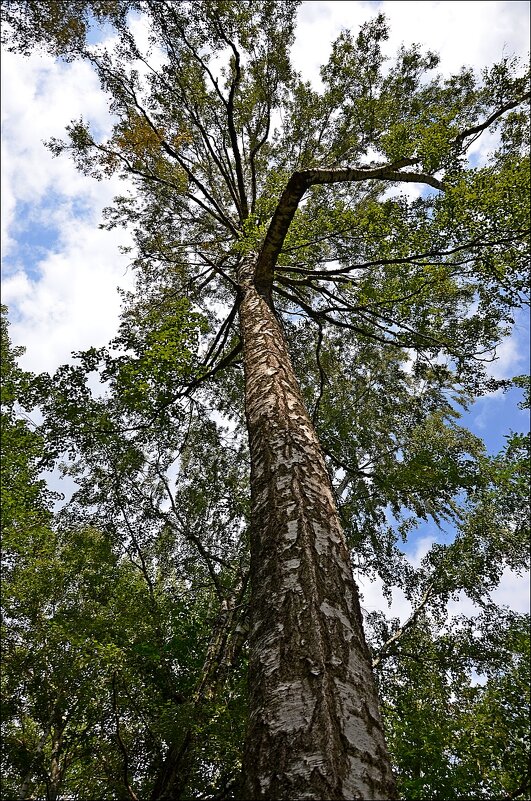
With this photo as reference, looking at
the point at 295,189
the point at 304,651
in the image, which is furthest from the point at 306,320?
the point at 304,651

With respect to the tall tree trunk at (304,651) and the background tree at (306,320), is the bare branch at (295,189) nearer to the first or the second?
the background tree at (306,320)

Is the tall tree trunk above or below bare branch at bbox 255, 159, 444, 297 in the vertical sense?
below

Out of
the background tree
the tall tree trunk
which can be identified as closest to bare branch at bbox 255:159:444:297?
the background tree

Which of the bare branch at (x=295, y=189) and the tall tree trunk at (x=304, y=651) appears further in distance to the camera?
the bare branch at (x=295, y=189)

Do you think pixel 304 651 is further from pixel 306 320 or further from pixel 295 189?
pixel 306 320

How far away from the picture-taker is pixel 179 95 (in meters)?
10.2

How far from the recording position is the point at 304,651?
5.58ft

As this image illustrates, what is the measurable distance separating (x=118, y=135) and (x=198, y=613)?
386 inches

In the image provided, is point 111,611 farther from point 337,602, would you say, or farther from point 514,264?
point 514,264

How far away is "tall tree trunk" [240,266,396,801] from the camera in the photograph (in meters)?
1.36

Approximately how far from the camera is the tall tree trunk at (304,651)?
1359 millimetres

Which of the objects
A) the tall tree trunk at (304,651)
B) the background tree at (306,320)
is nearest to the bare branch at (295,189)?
the background tree at (306,320)

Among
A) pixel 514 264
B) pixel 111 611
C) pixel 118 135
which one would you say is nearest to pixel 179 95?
pixel 118 135

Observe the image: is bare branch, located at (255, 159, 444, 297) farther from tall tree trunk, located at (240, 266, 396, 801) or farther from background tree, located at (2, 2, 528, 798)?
tall tree trunk, located at (240, 266, 396, 801)
